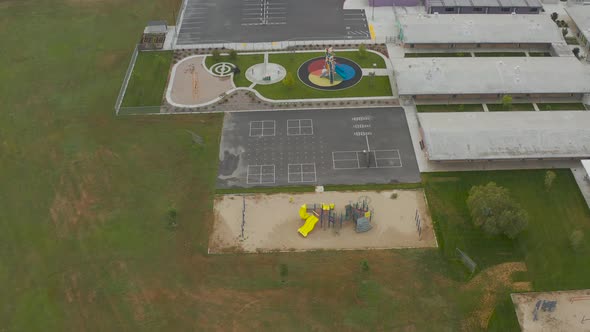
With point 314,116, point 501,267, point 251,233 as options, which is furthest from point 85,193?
point 501,267

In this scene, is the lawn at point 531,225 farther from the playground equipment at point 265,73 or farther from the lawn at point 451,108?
the playground equipment at point 265,73

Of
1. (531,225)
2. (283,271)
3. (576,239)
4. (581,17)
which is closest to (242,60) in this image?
(283,271)

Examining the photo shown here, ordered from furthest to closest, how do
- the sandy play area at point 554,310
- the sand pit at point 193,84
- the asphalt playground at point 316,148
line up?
the sand pit at point 193,84
the asphalt playground at point 316,148
the sandy play area at point 554,310

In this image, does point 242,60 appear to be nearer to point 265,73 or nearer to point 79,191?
point 265,73

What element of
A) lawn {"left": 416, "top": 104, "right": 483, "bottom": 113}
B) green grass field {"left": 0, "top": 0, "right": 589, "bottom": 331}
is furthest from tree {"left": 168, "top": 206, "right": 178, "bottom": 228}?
lawn {"left": 416, "top": 104, "right": 483, "bottom": 113}

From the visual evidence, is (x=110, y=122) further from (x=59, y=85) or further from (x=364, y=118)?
(x=364, y=118)

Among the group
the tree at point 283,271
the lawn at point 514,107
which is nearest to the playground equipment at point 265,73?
the lawn at point 514,107

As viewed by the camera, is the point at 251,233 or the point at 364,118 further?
the point at 364,118

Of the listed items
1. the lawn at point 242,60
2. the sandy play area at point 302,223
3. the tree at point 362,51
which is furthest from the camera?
the tree at point 362,51
